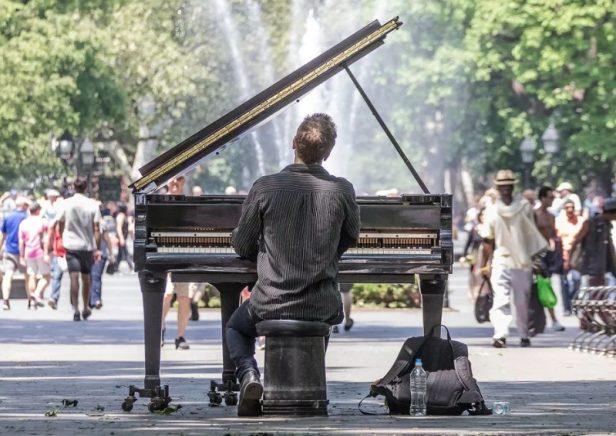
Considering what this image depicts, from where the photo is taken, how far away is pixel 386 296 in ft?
104

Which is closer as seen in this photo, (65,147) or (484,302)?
(484,302)

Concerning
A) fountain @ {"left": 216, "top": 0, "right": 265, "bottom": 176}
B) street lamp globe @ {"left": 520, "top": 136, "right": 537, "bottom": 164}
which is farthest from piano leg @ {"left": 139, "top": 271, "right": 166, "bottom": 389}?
fountain @ {"left": 216, "top": 0, "right": 265, "bottom": 176}

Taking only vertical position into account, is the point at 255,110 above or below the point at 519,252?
above

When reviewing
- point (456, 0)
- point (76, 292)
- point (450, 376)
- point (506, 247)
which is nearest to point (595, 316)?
point (506, 247)

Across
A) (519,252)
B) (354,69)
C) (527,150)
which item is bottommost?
(519,252)

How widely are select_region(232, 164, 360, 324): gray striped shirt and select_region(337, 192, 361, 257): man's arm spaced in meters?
0.03

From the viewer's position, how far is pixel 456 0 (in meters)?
62.0

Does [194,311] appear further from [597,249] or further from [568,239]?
[568,239]

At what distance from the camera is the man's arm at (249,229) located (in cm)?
1226

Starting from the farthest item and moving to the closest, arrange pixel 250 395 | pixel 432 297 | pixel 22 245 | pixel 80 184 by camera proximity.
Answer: pixel 22 245, pixel 80 184, pixel 432 297, pixel 250 395

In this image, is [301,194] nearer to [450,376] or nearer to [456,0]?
[450,376]

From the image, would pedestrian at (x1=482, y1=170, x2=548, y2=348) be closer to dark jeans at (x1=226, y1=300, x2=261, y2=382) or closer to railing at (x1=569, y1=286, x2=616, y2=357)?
railing at (x1=569, y1=286, x2=616, y2=357)

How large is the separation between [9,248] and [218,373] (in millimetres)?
16266

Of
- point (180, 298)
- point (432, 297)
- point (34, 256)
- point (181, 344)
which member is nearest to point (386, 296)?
point (34, 256)
